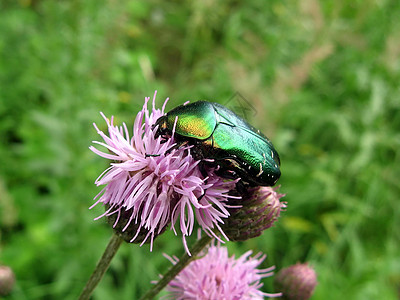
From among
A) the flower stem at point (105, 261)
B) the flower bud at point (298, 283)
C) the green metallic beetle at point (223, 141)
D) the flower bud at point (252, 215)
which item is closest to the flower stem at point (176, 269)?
the flower bud at point (252, 215)

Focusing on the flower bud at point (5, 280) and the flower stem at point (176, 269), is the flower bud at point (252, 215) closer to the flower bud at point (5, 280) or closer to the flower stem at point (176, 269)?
the flower stem at point (176, 269)

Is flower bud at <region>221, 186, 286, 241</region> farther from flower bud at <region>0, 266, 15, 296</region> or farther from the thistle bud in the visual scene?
flower bud at <region>0, 266, 15, 296</region>

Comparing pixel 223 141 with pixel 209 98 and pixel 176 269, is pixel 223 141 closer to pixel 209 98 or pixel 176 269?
pixel 176 269

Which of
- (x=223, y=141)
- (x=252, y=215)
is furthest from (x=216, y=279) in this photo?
(x=223, y=141)

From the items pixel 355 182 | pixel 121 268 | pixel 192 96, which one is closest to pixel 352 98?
pixel 355 182

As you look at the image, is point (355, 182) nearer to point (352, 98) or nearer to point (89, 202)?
point (352, 98)

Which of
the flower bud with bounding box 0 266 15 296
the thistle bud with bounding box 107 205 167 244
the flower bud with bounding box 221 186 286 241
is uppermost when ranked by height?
the flower bud with bounding box 221 186 286 241

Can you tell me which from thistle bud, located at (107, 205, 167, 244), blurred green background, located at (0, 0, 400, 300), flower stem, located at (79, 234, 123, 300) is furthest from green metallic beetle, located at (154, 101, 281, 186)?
blurred green background, located at (0, 0, 400, 300)
